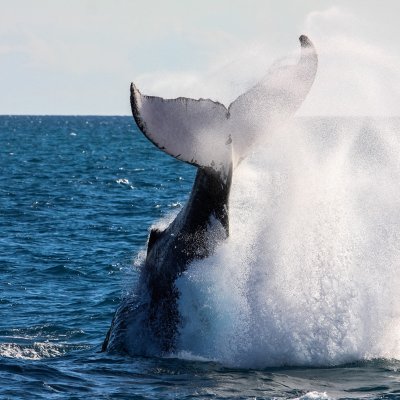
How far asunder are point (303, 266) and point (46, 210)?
20.8 m

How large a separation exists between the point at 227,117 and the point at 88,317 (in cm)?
668

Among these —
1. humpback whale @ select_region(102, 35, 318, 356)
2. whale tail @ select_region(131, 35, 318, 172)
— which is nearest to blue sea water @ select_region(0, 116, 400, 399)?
humpback whale @ select_region(102, 35, 318, 356)

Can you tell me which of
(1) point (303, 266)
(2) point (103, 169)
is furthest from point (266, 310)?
(2) point (103, 169)

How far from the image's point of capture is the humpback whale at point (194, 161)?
9.62m

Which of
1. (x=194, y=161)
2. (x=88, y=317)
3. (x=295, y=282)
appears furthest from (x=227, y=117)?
(x=88, y=317)

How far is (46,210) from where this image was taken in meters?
31.7

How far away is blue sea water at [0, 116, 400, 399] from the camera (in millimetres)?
10211

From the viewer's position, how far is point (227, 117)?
1008 centimetres

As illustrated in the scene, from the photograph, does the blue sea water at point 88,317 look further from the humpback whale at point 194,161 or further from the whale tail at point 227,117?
the whale tail at point 227,117

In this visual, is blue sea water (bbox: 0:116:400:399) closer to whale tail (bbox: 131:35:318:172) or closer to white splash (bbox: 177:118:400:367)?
white splash (bbox: 177:118:400:367)

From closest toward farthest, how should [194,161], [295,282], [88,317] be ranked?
[194,161] → [295,282] → [88,317]

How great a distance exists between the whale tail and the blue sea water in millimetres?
2275

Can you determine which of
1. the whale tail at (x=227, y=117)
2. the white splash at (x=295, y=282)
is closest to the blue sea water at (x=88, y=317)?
the white splash at (x=295, y=282)

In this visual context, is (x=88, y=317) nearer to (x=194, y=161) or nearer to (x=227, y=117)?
(x=194, y=161)
